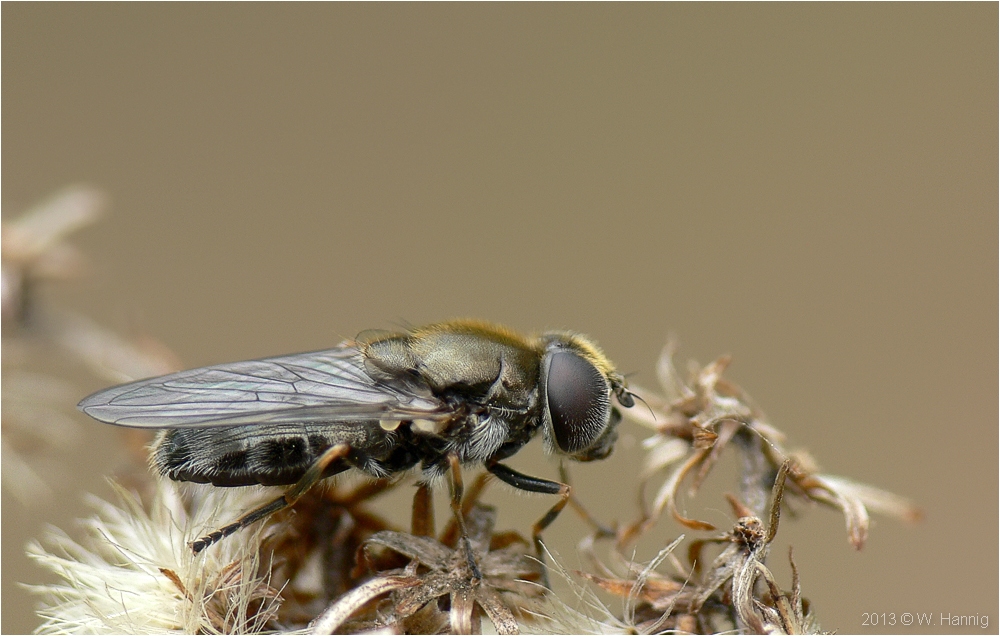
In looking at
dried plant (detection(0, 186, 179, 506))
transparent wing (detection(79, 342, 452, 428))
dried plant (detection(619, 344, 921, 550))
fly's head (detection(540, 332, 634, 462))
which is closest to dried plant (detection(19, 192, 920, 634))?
dried plant (detection(619, 344, 921, 550))

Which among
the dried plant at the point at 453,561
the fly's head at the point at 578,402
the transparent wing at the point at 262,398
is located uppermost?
the transparent wing at the point at 262,398

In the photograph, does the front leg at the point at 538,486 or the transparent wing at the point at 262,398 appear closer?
the transparent wing at the point at 262,398

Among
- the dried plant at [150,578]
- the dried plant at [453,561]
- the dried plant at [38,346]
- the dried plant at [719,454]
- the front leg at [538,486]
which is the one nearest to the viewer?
the dried plant at [453,561]

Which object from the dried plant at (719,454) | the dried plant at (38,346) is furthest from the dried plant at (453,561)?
the dried plant at (38,346)

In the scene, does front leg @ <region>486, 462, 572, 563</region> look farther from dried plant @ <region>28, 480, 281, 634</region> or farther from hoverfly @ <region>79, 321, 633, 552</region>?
dried plant @ <region>28, 480, 281, 634</region>

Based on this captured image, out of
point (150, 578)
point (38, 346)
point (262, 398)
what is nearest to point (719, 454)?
point (262, 398)

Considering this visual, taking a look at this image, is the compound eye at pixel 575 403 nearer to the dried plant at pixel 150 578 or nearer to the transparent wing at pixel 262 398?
the transparent wing at pixel 262 398

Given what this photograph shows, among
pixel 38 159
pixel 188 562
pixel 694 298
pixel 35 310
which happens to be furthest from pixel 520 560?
pixel 38 159

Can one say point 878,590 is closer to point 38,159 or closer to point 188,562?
point 188,562

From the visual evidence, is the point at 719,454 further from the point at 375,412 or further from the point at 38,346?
the point at 38,346
